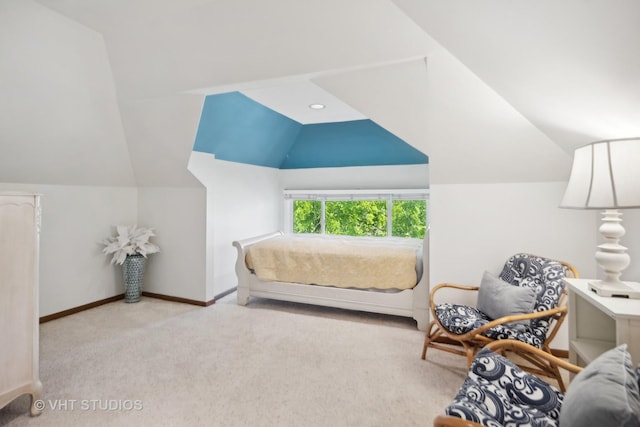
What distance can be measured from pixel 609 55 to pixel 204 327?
3.33 m

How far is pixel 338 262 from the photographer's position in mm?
3371

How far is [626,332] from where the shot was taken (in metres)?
1.41

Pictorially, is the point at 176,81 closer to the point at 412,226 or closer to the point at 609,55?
the point at 609,55

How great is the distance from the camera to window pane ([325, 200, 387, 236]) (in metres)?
5.19

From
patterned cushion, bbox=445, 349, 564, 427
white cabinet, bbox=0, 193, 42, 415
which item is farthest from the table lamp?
white cabinet, bbox=0, 193, 42, 415

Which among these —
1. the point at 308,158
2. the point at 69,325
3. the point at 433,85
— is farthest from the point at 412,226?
the point at 69,325

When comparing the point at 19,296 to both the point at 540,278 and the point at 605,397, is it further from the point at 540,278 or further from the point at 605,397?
the point at 540,278

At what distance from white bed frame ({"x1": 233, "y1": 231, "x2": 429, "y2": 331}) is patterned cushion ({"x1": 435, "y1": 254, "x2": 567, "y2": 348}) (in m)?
0.69

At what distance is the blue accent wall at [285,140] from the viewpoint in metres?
3.65

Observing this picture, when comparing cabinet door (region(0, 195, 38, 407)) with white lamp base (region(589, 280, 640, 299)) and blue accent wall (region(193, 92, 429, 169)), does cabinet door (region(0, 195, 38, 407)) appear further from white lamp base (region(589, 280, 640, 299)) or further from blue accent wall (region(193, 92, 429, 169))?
white lamp base (region(589, 280, 640, 299))

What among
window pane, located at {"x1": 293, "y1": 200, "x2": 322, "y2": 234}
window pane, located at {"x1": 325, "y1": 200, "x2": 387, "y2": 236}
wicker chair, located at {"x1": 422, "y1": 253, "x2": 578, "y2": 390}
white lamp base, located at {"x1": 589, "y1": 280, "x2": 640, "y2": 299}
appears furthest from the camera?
window pane, located at {"x1": 293, "y1": 200, "x2": 322, "y2": 234}

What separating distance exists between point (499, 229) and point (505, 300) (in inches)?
30.3

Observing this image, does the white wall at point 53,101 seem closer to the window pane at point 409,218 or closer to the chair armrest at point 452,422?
the chair armrest at point 452,422

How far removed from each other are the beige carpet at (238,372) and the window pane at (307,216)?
2.26 metres
